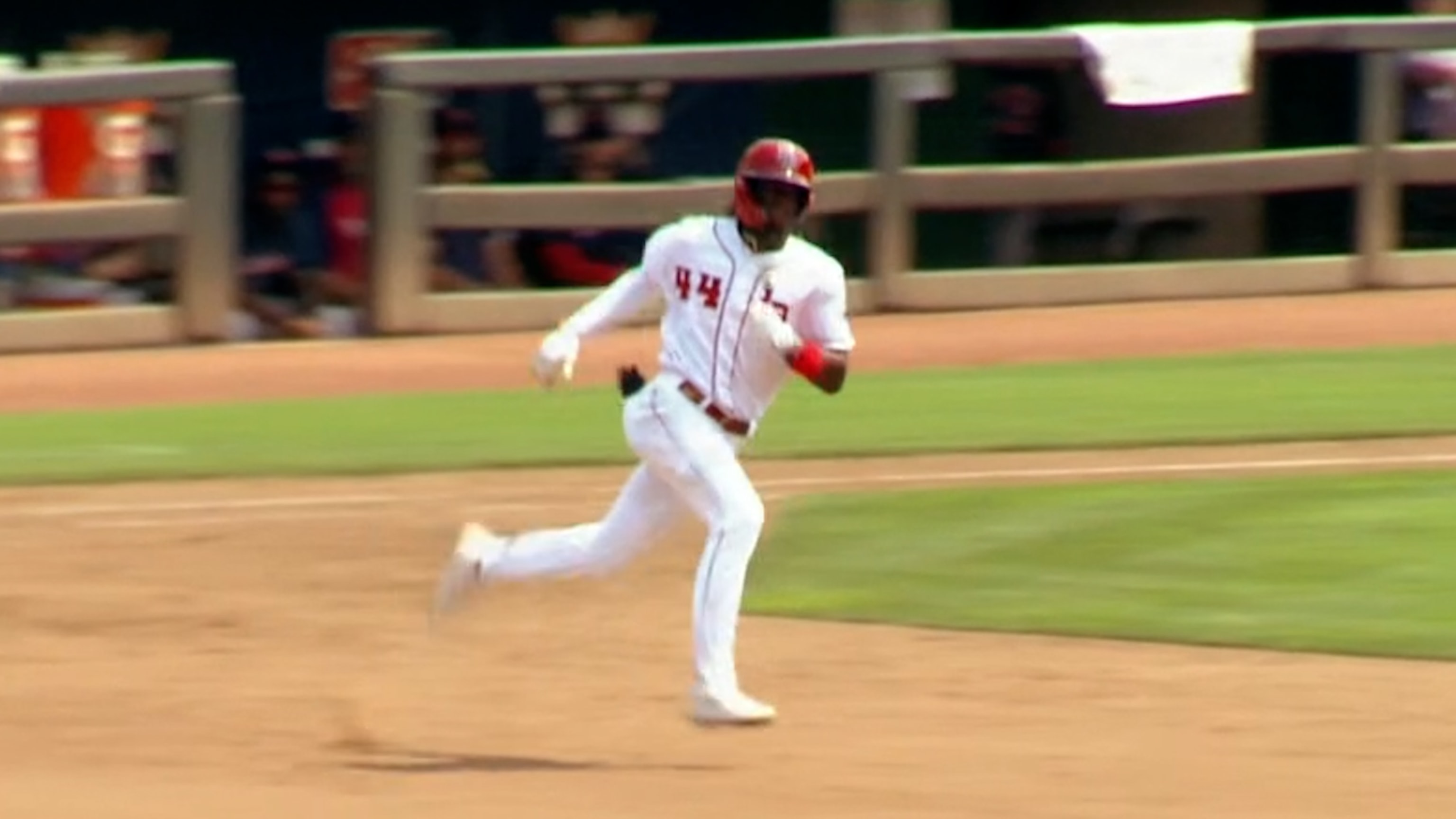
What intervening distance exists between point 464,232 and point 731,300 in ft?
32.3

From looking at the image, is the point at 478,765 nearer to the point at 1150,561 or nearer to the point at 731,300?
the point at 731,300

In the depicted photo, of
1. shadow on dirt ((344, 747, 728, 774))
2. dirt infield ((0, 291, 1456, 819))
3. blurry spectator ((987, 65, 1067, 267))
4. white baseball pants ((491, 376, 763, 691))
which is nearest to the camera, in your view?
dirt infield ((0, 291, 1456, 819))

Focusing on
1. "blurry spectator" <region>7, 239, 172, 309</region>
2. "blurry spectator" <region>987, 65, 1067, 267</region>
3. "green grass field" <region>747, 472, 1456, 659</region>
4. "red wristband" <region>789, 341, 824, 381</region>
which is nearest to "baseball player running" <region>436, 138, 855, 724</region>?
"red wristband" <region>789, 341, 824, 381</region>

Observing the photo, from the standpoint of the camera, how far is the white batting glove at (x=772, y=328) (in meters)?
7.88

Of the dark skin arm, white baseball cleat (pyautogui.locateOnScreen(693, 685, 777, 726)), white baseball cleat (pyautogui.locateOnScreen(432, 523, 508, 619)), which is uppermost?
the dark skin arm

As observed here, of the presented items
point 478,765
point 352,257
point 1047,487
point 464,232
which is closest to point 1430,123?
point 464,232

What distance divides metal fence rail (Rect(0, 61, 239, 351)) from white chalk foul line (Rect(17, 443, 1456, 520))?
427cm

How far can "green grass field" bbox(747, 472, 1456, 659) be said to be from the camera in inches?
377

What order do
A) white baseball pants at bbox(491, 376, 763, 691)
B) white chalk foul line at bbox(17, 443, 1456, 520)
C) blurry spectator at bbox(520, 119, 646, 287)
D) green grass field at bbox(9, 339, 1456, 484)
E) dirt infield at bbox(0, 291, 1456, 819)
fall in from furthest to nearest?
1. blurry spectator at bbox(520, 119, 646, 287)
2. green grass field at bbox(9, 339, 1456, 484)
3. white chalk foul line at bbox(17, 443, 1456, 520)
4. white baseball pants at bbox(491, 376, 763, 691)
5. dirt infield at bbox(0, 291, 1456, 819)

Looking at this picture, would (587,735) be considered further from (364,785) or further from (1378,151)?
(1378,151)

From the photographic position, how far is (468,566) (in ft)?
28.4

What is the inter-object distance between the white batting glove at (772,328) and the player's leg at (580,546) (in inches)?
23.1

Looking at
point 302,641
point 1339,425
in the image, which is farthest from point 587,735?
point 1339,425

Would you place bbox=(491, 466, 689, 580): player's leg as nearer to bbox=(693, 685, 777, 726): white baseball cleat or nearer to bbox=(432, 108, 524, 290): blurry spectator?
bbox=(693, 685, 777, 726): white baseball cleat
